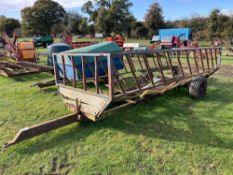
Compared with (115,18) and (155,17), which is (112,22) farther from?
(155,17)

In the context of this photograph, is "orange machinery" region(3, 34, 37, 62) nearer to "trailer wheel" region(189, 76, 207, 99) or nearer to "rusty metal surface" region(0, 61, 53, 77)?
"rusty metal surface" region(0, 61, 53, 77)

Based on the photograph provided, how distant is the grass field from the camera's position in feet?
9.77

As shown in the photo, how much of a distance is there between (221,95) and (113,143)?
11.9ft

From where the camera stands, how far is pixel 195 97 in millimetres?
5430

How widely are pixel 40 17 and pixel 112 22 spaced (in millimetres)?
17414

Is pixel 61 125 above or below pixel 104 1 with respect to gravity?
below

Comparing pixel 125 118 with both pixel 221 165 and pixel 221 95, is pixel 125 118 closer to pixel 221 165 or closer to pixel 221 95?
pixel 221 165

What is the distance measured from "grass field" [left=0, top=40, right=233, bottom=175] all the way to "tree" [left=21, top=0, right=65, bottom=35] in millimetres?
48003

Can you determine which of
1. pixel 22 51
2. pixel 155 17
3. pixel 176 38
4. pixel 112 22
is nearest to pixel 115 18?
pixel 112 22

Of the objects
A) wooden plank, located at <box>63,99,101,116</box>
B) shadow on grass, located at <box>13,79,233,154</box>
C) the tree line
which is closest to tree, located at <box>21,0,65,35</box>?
the tree line

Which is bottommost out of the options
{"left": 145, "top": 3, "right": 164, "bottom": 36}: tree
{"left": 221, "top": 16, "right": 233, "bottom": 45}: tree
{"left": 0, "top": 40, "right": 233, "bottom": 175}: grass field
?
{"left": 0, "top": 40, "right": 233, "bottom": 175}: grass field

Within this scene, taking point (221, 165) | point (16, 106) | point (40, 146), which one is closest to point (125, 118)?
point (40, 146)

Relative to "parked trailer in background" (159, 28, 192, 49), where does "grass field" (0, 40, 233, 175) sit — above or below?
below

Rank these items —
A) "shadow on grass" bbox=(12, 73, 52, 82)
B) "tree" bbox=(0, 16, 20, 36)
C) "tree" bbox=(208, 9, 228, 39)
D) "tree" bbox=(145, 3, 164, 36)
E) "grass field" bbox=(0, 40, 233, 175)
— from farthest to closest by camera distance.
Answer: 1. "tree" bbox=(0, 16, 20, 36)
2. "tree" bbox=(145, 3, 164, 36)
3. "tree" bbox=(208, 9, 228, 39)
4. "shadow on grass" bbox=(12, 73, 52, 82)
5. "grass field" bbox=(0, 40, 233, 175)
